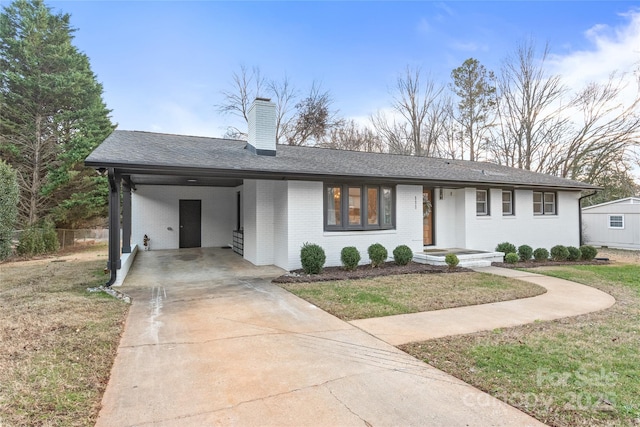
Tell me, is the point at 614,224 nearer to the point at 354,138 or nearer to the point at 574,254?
the point at 574,254

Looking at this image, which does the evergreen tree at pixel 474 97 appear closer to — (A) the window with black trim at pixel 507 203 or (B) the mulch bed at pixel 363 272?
(A) the window with black trim at pixel 507 203

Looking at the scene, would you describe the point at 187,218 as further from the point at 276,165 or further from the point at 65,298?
the point at 65,298

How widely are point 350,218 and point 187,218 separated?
26.8 feet

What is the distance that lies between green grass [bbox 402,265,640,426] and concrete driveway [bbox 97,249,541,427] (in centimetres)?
28

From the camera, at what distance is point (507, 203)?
12852 mm

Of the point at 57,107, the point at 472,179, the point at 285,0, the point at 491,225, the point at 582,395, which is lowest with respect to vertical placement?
the point at 582,395

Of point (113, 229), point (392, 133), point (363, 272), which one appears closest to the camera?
point (113, 229)

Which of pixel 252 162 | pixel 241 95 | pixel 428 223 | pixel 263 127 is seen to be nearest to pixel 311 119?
pixel 241 95

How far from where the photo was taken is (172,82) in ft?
53.1

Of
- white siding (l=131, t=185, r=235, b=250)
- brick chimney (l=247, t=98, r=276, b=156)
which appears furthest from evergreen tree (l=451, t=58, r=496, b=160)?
brick chimney (l=247, t=98, r=276, b=156)

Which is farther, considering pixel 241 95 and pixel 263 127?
pixel 241 95

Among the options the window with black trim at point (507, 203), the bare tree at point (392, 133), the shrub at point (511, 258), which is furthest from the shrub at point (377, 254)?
the bare tree at point (392, 133)

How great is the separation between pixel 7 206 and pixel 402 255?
1350cm

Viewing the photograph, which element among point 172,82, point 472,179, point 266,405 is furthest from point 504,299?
point 172,82
